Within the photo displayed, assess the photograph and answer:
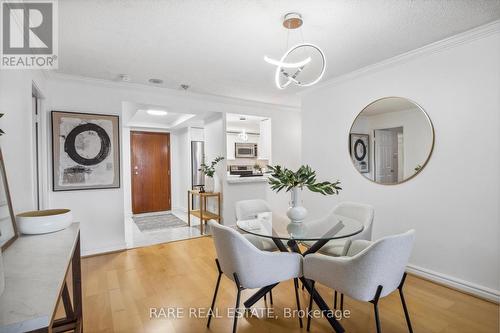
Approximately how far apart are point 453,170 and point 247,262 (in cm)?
224

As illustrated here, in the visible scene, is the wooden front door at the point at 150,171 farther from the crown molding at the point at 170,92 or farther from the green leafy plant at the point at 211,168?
the crown molding at the point at 170,92

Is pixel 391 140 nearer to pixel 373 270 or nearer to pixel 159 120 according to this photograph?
pixel 373 270

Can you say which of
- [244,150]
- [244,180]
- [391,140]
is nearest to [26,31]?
[244,180]

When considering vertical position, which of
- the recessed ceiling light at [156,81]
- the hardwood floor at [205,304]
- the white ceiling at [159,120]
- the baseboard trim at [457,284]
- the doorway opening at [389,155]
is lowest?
the hardwood floor at [205,304]

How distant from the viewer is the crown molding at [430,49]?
2.32 metres

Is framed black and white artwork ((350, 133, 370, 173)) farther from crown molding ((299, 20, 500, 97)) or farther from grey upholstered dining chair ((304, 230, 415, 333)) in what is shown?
grey upholstered dining chair ((304, 230, 415, 333))

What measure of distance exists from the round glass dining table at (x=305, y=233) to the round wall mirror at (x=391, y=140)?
1135 millimetres

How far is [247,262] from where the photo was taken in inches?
69.0

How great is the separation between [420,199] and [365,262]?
175cm

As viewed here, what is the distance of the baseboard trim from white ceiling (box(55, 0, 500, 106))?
2.34 m

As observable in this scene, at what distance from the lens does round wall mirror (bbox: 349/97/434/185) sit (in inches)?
111

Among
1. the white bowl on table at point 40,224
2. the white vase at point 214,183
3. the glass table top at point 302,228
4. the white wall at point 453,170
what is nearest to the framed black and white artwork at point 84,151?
the white vase at point 214,183

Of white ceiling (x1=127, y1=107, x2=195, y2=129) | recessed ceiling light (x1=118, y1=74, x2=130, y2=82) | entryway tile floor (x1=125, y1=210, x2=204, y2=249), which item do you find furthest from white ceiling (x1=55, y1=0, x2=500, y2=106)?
entryway tile floor (x1=125, y1=210, x2=204, y2=249)

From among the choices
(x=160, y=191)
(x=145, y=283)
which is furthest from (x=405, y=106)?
(x=160, y=191)
